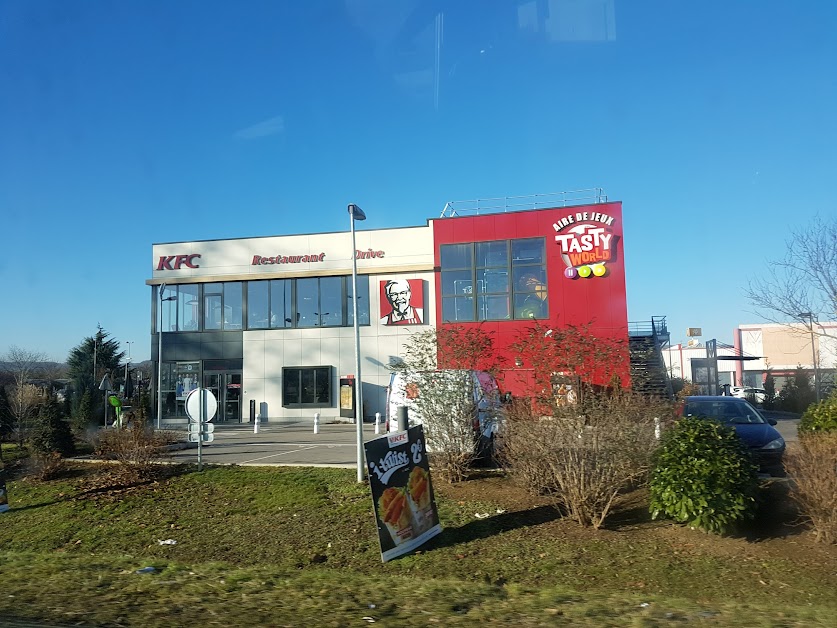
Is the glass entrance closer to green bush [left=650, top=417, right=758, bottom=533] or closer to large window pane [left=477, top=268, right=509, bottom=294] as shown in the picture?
large window pane [left=477, top=268, right=509, bottom=294]

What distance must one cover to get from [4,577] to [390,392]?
667 cm

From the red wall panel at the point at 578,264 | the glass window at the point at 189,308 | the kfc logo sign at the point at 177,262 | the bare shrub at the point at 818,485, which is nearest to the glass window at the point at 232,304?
the glass window at the point at 189,308

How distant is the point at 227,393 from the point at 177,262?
7850 millimetres

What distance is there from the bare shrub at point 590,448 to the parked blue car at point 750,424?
289 cm

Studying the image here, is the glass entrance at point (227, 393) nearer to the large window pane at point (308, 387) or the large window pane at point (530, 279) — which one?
the large window pane at point (308, 387)

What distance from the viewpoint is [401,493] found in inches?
301

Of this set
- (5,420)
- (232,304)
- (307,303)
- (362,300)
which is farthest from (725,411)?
(232,304)

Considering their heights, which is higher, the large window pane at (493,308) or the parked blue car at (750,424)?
the large window pane at (493,308)

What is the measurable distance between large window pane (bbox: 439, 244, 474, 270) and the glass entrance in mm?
12637

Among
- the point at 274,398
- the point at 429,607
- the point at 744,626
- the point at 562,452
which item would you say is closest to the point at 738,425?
the point at 562,452

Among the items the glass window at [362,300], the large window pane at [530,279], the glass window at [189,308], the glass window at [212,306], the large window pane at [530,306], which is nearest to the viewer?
the large window pane at [530,306]

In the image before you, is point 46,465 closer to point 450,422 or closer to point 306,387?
point 450,422

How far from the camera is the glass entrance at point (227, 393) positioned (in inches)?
1361

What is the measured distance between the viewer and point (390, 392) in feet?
39.9
